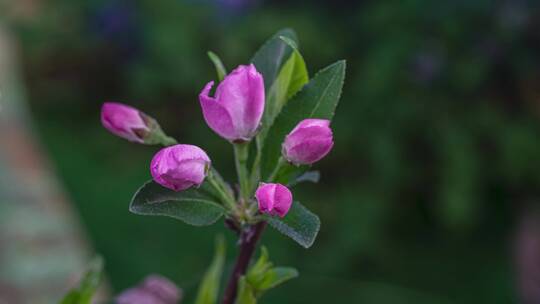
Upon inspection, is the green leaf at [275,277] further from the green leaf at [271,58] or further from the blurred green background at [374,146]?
the blurred green background at [374,146]

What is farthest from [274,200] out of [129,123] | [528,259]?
[528,259]

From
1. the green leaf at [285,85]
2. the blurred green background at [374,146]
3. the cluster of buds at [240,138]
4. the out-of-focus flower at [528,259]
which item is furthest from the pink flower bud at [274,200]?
the out-of-focus flower at [528,259]

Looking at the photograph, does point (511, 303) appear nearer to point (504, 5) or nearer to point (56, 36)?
point (504, 5)

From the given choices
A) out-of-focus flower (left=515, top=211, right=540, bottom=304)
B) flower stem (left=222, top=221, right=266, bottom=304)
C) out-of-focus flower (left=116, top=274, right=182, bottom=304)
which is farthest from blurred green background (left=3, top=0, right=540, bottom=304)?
flower stem (left=222, top=221, right=266, bottom=304)

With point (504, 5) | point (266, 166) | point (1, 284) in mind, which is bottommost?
point (1, 284)

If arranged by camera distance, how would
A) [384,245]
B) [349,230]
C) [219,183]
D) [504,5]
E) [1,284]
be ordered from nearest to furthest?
[219,183] → [1,284] → [504,5] → [349,230] → [384,245]

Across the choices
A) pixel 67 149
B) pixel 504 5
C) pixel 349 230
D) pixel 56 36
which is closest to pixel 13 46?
pixel 56 36
